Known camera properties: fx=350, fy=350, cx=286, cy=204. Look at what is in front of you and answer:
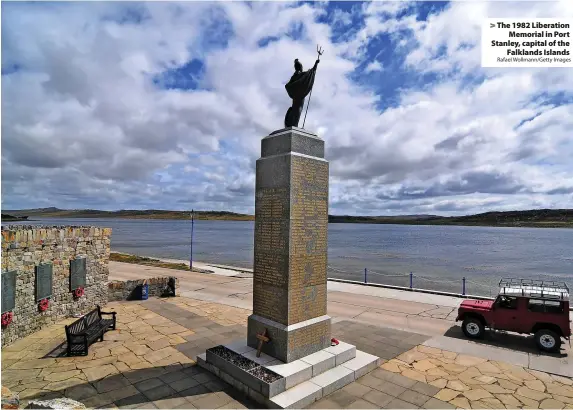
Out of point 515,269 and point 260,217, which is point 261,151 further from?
point 515,269

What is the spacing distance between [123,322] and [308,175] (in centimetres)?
833

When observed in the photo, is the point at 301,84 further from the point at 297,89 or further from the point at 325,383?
the point at 325,383

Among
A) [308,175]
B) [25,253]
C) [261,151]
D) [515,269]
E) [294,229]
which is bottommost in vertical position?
[515,269]

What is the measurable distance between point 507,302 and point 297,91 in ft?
28.1

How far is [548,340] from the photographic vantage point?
371 inches

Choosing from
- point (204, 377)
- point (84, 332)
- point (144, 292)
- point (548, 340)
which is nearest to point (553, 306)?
point (548, 340)

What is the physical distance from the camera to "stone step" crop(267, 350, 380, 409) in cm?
639

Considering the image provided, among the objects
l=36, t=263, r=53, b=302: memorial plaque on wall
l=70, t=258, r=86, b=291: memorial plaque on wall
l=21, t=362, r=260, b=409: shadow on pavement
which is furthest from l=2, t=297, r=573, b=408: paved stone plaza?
l=70, t=258, r=86, b=291: memorial plaque on wall

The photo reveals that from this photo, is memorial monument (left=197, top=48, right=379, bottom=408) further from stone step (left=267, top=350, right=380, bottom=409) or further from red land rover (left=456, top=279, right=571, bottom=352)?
red land rover (left=456, top=279, right=571, bottom=352)

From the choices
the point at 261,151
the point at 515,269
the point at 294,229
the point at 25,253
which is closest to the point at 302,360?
the point at 294,229

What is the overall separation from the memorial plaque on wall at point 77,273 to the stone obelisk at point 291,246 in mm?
7564

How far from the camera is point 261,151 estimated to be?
Answer: 8477mm

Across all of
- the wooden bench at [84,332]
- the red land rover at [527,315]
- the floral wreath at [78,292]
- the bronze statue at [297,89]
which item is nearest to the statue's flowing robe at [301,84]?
the bronze statue at [297,89]

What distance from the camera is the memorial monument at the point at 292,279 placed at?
24.2ft
